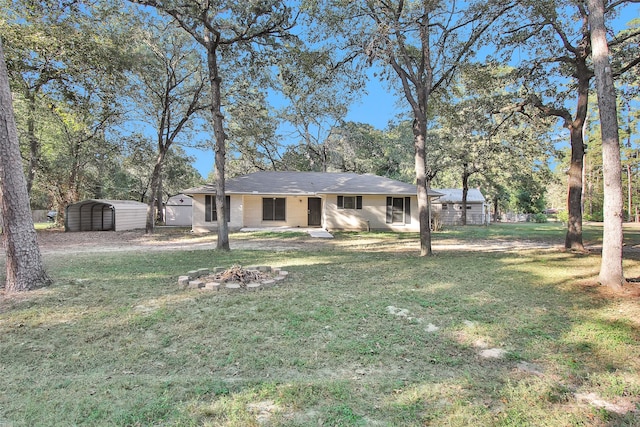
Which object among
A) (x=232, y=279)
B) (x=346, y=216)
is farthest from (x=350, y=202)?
(x=232, y=279)

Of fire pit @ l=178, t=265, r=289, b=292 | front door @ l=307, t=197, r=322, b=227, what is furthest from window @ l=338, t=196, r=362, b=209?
fire pit @ l=178, t=265, r=289, b=292

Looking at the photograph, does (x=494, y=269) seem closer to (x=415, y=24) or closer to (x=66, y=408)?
(x=415, y=24)

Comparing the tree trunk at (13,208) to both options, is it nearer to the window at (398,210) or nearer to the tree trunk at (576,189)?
the tree trunk at (576,189)

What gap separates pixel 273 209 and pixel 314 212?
7.60ft

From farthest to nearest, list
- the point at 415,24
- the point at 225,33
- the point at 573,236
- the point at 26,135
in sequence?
the point at 26,135 < the point at 225,33 < the point at 573,236 < the point at 415,24

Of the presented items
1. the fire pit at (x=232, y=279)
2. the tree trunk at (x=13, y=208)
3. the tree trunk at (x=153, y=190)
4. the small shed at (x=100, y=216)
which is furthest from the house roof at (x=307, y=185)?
the tree trunk at (x=13, y=208)

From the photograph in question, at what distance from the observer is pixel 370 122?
2947 cm

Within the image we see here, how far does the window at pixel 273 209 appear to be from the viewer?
58.8ft

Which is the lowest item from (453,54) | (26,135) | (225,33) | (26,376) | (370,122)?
(26,376)

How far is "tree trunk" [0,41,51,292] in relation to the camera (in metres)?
4.59

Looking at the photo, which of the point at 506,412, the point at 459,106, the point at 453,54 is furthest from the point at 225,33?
the point at 506,412

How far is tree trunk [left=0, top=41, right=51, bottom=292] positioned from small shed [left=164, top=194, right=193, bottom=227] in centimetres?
2069

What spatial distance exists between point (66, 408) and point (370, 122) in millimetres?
29588

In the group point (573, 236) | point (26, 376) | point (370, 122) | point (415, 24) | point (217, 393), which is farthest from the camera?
point (370, 122)
